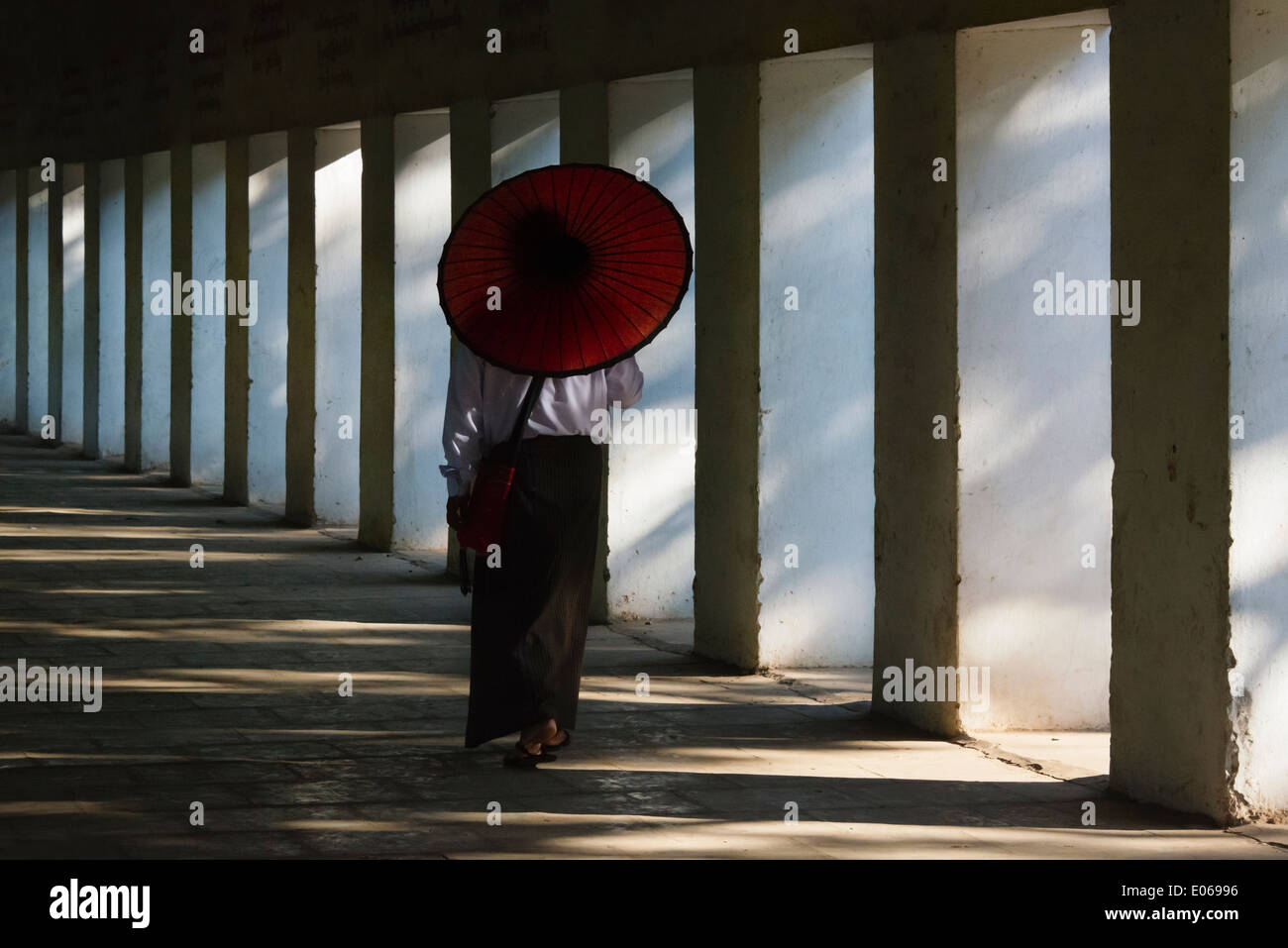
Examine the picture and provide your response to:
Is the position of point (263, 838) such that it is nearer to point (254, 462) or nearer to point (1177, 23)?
point (1177, 23)

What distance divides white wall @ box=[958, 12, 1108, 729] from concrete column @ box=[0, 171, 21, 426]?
20032mm

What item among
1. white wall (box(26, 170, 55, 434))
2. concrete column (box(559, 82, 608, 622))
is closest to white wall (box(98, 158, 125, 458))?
white wall (box(26, 170, 55, 434))

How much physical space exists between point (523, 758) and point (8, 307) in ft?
67.3

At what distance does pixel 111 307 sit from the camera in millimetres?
21422

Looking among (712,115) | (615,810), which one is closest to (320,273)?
(712,115)

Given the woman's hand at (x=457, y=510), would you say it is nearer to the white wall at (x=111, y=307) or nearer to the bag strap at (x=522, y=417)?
the bag strap at (x=522, y=417)

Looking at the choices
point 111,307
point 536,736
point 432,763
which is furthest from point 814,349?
point 111,307

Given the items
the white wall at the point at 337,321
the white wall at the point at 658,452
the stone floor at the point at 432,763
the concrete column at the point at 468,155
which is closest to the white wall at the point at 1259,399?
the stone floor at the point at 432,763

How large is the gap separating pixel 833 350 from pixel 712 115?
1.38m

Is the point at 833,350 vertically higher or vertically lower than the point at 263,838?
higher

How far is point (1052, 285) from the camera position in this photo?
314 inches

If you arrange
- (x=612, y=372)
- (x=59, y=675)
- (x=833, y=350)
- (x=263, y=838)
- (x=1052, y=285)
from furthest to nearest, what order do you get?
1. (x=833, y=350)
2. (x=59, y=675)
3. (x=1052, y=285)
4. (x=612, y=372)
5. (x=263, y=838)

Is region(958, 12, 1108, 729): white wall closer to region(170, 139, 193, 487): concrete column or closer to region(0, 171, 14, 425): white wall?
region(170, 139, 193, 487): concrete column

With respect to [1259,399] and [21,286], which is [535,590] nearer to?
[1259,399]
